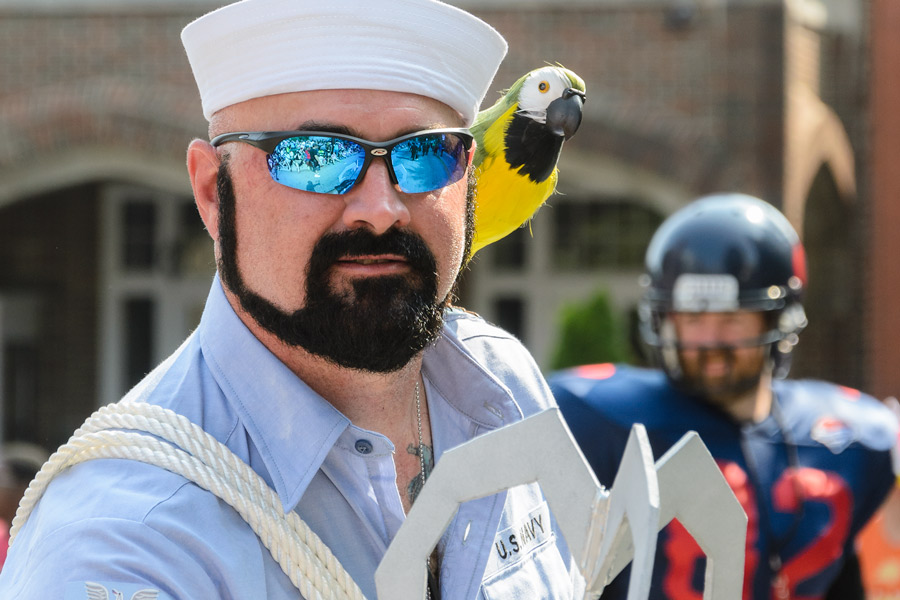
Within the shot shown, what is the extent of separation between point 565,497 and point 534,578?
0.56 metres

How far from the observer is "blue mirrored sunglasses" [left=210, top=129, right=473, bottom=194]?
1.50 meters

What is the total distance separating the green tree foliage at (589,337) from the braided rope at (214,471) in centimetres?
694

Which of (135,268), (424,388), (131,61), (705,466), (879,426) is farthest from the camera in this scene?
(135,268)

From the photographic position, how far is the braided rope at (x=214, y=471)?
141cm

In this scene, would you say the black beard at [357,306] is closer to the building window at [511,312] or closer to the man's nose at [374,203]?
the man's nose at [374,203]

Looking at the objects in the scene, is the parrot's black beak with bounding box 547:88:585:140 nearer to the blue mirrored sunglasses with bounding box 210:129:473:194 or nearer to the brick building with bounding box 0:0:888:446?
the blue mirrored sunglasses with bounding box 210:129:473:194

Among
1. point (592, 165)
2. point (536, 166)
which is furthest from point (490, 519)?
point (592, 165)

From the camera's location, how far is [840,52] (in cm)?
1045

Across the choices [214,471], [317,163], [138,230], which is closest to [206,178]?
[317,163]

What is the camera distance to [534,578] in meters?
1.74

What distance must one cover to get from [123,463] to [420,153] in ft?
1.84

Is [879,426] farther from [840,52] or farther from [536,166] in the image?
[840,52]

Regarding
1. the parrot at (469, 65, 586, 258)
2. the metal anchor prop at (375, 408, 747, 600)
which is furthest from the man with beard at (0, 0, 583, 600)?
the parrot at (469, 65, 586, 258)

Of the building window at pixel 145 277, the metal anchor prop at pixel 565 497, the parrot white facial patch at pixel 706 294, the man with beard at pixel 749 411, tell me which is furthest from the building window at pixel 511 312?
the metal anchor prop at pixel 565 497
